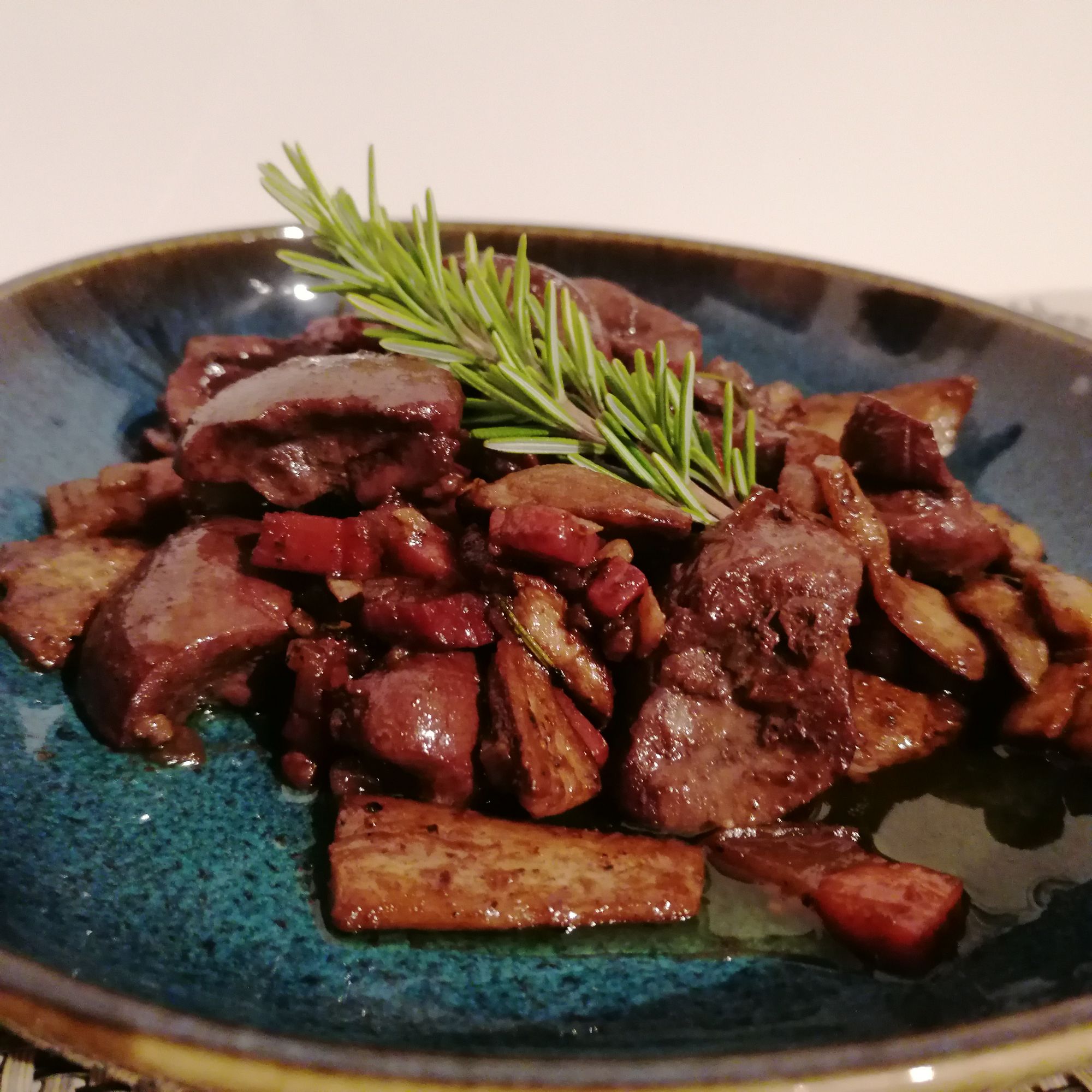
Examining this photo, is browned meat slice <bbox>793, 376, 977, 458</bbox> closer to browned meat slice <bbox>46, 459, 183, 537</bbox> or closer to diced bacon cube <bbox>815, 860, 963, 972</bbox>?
diced bacon cube <bbox>815, 860, 963, 972</bbox>

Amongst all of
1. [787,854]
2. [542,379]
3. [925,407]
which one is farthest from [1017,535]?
[542,379]

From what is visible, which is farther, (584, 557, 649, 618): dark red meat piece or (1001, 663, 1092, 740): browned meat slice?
(1001, 663, 1092, 740): browned meat slice

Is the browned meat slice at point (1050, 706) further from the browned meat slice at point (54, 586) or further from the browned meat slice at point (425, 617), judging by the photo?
the browned meat slice at point (54, 586)

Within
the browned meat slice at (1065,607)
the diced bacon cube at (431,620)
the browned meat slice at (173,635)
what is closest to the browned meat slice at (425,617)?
the diced bacon cube at (431,620)

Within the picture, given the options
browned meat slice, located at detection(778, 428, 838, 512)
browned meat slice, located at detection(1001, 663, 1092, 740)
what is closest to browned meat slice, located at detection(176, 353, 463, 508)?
browned meat slice, located at detection(778, 428, 838, 512)

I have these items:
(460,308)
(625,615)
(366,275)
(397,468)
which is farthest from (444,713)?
(366,275)

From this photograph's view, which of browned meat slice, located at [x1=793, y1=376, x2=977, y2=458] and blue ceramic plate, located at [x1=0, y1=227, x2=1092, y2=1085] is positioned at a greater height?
browned meat slice, located at [x1=793, y1=376, x2=977, y2=458]
